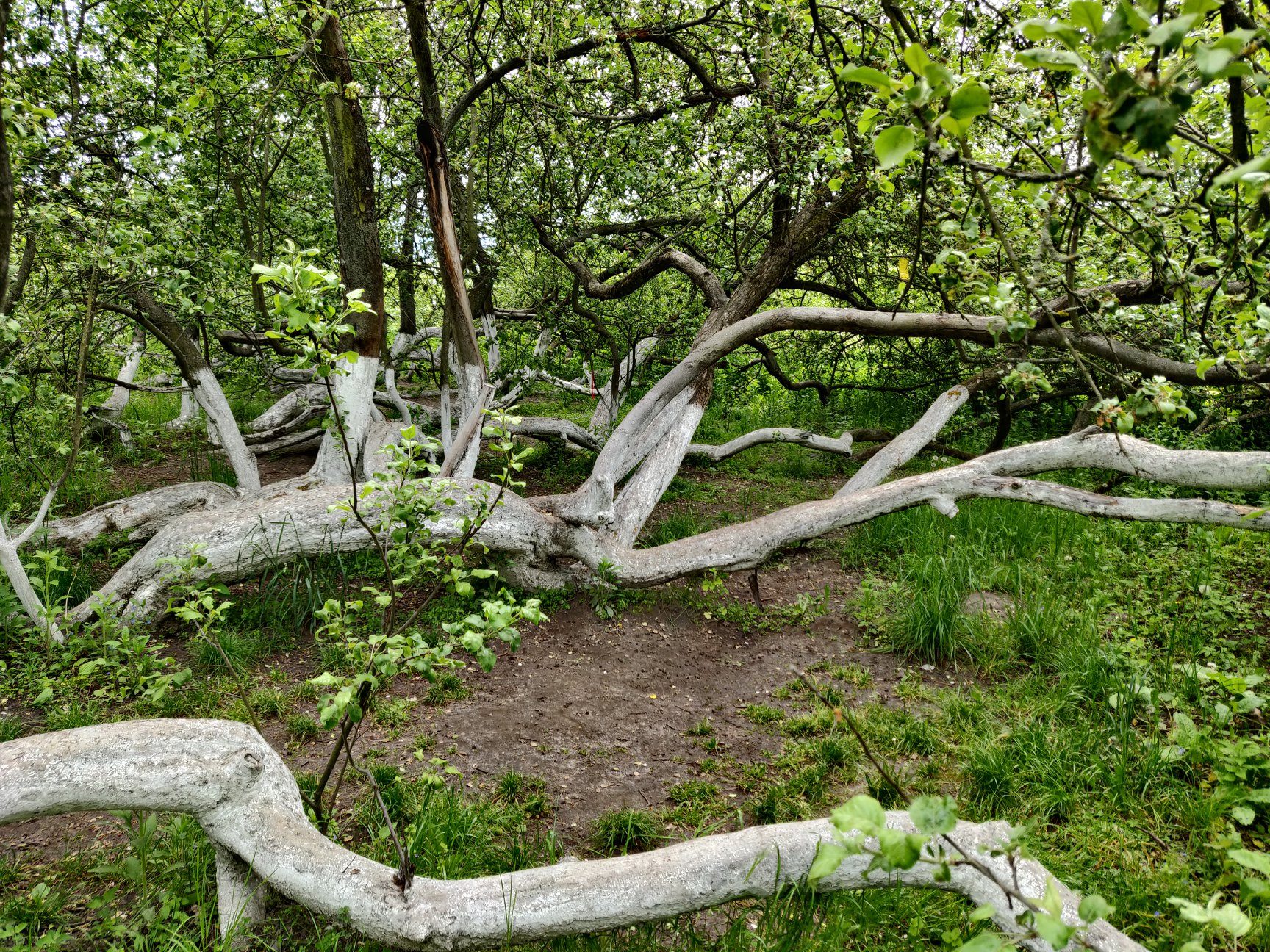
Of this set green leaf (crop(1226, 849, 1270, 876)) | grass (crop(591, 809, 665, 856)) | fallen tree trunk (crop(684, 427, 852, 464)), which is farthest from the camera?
fallen tree trunk (crop(684, 427, 852, 464))

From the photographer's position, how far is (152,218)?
12.4 ft

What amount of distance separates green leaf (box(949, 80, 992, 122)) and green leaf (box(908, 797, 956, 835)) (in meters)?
0.93

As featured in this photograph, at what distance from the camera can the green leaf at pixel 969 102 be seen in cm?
95

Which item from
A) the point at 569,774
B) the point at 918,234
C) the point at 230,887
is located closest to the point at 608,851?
the point at 569,774

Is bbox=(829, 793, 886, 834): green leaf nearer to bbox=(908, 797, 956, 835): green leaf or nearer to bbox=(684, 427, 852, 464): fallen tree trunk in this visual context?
bbox=(908, 797, 956, 835): green leaf

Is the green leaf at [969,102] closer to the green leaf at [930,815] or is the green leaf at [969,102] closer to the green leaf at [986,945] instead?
the green leaf at [930,815]

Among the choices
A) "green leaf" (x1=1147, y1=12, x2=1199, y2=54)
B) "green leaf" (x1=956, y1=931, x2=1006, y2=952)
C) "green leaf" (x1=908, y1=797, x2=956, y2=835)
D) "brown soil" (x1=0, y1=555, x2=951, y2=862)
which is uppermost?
"green leaf" (x1=1147, y1=12, x2=1199, y2=54)

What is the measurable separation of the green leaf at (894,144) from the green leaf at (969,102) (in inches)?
2.8

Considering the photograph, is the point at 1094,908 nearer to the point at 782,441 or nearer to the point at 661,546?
the point at 661,546

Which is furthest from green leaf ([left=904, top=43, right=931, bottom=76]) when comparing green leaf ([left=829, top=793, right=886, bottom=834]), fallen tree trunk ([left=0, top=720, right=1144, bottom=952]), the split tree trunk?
the split tree trunk

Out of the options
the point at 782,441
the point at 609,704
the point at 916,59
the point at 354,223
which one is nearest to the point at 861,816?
the point at 916,59

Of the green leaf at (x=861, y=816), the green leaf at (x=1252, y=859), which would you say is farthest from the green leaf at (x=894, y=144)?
the green leaf at (x=1252, y=859)

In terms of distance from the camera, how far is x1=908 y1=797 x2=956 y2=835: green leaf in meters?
1.03

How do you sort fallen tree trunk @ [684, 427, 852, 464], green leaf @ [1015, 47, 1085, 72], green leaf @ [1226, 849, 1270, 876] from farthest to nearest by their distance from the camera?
fallen tree trunk @ [684, 427, 852, 464] < green leaf @ [1226, 849, 1270, 876] < green leaf @ [1015, 47, 1085, 72]
